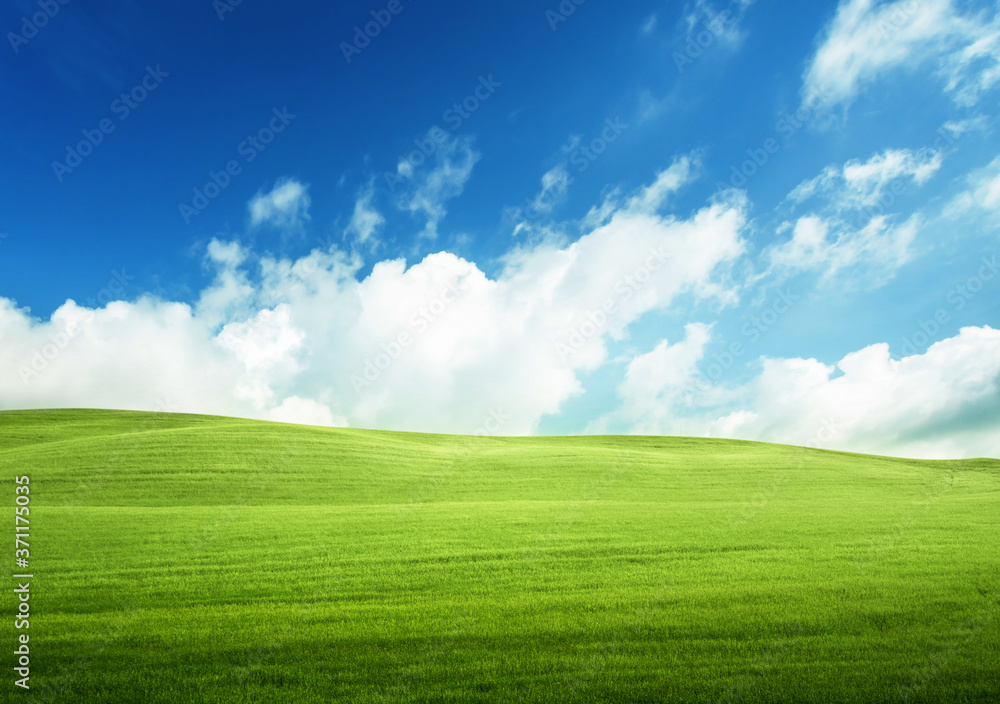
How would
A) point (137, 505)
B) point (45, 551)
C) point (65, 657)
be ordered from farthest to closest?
point (137, 505)
point (45, 551)
point (65, 657)

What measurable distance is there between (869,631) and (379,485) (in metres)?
20.8

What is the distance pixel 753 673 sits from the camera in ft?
24.6

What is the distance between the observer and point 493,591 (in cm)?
1129

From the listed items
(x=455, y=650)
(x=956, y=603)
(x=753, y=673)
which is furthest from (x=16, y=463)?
(x=956, y=603)

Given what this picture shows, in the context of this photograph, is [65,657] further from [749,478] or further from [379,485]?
[749,478]

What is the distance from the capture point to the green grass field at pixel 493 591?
737cm

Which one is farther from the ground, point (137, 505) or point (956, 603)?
point (137, 505)

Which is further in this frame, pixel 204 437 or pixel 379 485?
pixel 204 437

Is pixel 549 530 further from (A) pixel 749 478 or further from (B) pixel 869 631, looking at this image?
(A) pixel 749 478

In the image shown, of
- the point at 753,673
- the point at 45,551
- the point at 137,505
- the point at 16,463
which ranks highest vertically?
the point at 16,463

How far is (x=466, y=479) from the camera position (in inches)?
1093

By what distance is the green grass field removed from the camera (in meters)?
7.37

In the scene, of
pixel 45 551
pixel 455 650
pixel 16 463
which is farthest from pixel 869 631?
pixel 16 463

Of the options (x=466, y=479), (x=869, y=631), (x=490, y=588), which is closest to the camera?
(x=869, y=631)
